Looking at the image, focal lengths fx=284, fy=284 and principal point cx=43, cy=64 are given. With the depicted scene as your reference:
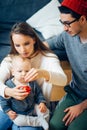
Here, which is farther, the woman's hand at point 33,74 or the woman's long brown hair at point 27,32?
the woman's long brown hair at point 27,32

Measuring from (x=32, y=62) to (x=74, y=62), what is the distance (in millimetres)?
231

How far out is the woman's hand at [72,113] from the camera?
1.46 m

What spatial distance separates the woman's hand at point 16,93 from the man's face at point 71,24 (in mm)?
377

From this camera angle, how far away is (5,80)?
1.45 metres

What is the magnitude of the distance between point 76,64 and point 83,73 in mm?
65

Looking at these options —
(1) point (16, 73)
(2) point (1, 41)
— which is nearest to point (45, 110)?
(1) point (16, 73)

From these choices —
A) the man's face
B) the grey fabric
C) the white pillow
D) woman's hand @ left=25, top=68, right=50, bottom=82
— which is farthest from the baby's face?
the grey fabric

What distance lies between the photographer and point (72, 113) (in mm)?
1479

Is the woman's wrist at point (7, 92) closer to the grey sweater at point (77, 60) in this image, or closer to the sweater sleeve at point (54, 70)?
the sweater sleeve at point (54, 70)

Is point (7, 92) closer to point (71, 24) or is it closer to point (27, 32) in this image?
point (27, 32)

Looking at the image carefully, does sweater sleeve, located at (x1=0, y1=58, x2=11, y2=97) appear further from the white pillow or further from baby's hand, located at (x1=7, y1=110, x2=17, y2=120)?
the white pillow

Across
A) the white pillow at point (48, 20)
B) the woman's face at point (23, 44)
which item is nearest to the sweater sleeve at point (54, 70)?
the woman's face at point (23, 44)

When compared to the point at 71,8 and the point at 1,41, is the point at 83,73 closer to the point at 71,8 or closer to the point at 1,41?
the point at 71,8

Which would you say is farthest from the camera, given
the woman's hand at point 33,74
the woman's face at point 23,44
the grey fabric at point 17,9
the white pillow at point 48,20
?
the grey fabric at point 17,9
